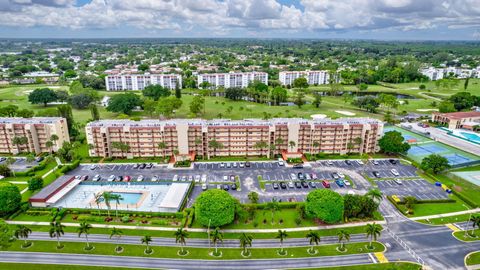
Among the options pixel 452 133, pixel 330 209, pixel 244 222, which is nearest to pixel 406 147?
pixel 452 133

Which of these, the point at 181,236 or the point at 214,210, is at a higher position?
the point at 214,210

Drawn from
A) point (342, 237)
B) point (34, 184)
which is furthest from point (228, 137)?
point (34, 184)

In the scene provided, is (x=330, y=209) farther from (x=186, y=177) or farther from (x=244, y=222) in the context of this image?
(x=186, y=177)

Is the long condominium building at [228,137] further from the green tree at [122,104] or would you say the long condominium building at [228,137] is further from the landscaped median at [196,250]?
the green tree at [122,104]

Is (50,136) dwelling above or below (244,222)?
above

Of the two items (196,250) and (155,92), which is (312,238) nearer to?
(196,250)
